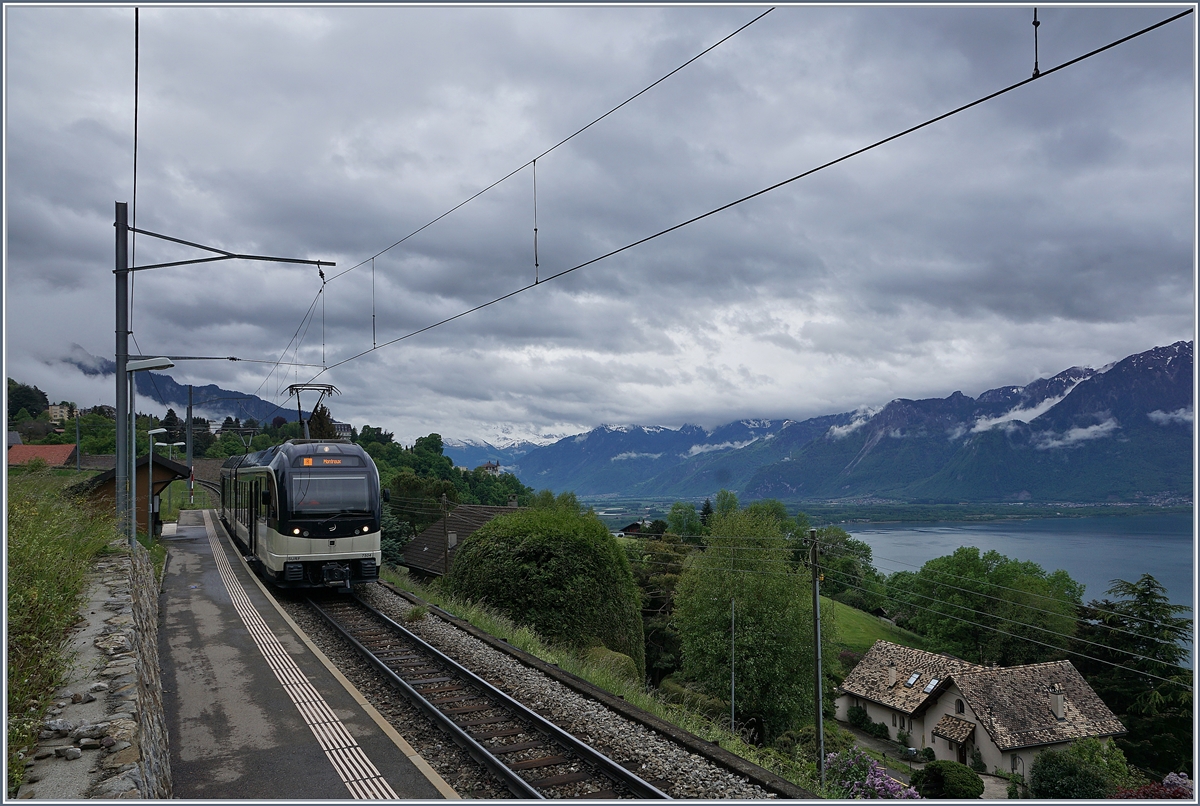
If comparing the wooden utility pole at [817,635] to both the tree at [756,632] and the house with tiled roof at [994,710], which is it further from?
the house with tiled roof at [994,710]

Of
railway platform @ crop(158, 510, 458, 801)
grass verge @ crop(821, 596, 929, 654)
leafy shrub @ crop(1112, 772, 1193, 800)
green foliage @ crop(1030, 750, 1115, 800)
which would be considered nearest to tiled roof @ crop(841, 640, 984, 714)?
green foliage @ crop(1030, 750, 1115, 800)

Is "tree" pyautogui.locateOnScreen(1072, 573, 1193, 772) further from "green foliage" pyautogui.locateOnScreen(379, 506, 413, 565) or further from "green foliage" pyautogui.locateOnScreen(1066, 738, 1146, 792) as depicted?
"green foliage" pyautogui.locateOnScreen(379, 506, 413, 565)

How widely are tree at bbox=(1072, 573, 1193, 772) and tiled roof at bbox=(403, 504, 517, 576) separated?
2923 centimetres

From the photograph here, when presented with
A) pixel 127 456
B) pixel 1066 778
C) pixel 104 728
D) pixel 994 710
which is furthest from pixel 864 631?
pixel 104 728

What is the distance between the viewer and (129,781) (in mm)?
4684

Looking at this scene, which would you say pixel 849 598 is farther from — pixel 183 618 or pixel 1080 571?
pixel 183 618

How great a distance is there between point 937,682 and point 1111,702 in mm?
11803

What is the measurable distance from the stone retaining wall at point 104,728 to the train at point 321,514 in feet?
20.7

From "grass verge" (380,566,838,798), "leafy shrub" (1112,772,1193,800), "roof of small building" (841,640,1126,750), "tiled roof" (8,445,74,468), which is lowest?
"roof of small building" (841,640,1126,750)

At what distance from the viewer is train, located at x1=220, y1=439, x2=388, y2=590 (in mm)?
15172

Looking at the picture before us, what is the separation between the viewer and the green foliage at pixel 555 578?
59.0 ft

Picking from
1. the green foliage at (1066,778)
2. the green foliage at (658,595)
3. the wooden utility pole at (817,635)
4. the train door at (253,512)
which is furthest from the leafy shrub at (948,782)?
the train door at (253,512)

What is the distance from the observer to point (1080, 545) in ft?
338

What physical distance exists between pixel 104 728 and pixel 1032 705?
38918 millimetres
